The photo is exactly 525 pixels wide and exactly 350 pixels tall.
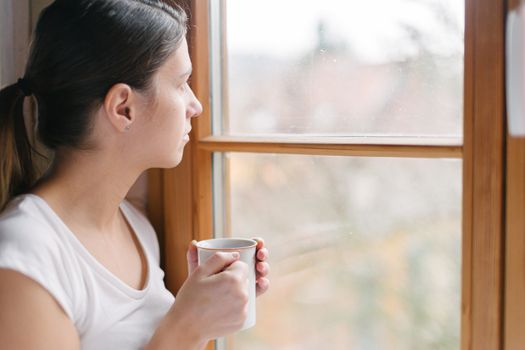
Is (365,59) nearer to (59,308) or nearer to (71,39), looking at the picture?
(71,39)

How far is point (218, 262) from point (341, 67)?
0.43 meters

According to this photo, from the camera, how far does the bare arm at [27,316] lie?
0.89m

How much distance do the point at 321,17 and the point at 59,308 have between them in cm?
70

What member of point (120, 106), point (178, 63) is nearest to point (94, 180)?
point (120, 106)

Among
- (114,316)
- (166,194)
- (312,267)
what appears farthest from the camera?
(166,194)

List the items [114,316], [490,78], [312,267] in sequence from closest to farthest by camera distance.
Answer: [490,78], [114,316], [312,267]

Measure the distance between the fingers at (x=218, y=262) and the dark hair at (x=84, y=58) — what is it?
1.01ft

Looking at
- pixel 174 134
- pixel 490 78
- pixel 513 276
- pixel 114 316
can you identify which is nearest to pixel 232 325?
pixel 114 316

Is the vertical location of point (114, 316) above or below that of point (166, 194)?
below

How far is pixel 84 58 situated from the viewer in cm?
100

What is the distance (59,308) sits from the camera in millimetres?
938

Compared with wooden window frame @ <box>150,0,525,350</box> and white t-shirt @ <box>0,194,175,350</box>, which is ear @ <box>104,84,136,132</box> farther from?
wooden window frame @ <box>150,0,525,350</box>

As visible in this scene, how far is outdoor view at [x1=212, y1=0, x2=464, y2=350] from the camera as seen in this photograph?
1036mm

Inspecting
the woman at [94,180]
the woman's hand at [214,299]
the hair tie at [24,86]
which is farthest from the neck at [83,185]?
the woman's hand at [214,299]
